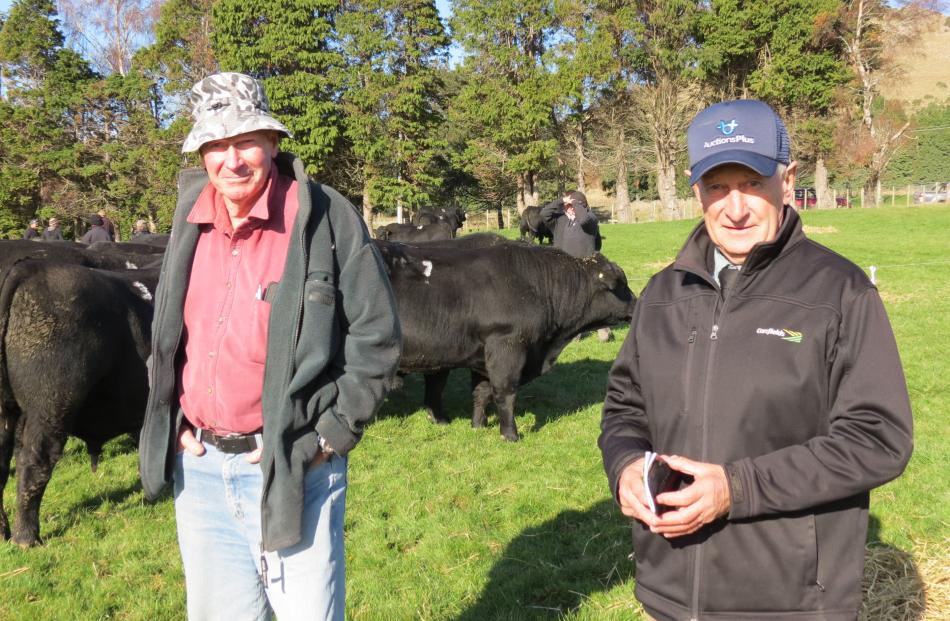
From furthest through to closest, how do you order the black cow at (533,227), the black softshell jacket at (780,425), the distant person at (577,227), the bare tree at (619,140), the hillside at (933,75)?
1. the hillside at (933,75)
2. the bare tree at (619,140)
3. the black cow at (533,227)
4. the distant person at (577,227)
5. the black softshell jacket at (780,425)

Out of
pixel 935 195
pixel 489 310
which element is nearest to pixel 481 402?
pixel 489 310

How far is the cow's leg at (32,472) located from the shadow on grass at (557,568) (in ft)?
10.4

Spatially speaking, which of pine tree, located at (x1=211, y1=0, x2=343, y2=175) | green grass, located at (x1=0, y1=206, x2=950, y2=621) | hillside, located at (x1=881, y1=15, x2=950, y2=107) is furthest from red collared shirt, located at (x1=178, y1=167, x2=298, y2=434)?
hillside, located at (x1=881, y1=15, x2=950, y2=107)

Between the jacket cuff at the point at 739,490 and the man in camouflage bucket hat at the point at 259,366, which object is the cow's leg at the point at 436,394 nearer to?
the man in camouflage bucket hat at the point at 259,366

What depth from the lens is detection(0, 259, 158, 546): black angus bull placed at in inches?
204

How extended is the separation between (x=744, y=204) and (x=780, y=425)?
631mm

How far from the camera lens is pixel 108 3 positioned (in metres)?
43.6

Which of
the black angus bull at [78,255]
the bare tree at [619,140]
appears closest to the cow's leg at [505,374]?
the black angus bull at [78,255]

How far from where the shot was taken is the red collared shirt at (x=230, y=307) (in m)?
2.40

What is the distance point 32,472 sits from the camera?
509 cm

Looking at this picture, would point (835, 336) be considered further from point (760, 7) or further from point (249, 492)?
point (760, 7)

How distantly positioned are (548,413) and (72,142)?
4163 cm

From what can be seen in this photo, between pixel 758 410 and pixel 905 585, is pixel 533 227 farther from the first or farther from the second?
pixel 758 410

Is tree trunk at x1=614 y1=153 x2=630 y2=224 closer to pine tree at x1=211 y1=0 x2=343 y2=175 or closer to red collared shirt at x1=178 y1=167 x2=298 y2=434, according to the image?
pine tree at x1=211 y1=0 x2=343 y2=175
